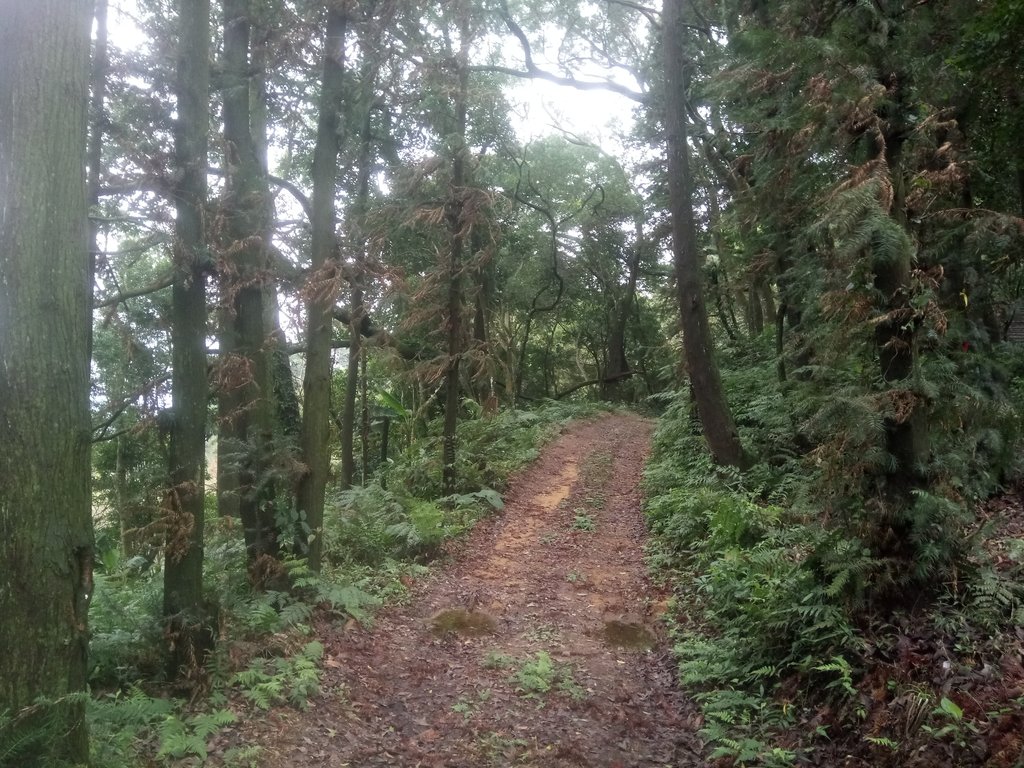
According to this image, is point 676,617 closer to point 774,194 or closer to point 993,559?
point 993,559

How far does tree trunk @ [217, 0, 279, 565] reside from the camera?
7.14 m

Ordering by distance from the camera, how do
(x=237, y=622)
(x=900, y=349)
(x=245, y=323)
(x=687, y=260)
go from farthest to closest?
(x=687, y=260) < (x=245, y=323) < (x=237, y=622) < (x=900, y=349)

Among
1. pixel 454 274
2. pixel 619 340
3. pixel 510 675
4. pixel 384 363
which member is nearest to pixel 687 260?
pixel 454 274

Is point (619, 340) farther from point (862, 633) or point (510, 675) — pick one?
point (862, 633)

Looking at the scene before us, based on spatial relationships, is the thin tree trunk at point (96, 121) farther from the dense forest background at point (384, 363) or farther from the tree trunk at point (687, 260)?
the tree trunk at point (687, 260)

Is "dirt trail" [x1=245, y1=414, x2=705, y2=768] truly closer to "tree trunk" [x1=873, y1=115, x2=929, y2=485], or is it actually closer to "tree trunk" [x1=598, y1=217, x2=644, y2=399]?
"tree trunk" [x1=873, y1=115, x2=929, y2=485]

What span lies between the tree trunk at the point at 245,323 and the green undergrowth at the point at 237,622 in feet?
1.30

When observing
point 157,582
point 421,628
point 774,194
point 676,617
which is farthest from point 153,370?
point 774,194

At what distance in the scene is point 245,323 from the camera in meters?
7.45

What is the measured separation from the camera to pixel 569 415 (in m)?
24.1

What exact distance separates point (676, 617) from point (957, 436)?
135 inches

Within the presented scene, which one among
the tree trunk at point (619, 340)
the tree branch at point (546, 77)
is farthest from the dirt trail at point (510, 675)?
the tree trunk at point (619, 340)

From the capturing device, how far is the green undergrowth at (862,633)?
15.4ft

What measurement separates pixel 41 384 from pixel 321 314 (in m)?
4.06
